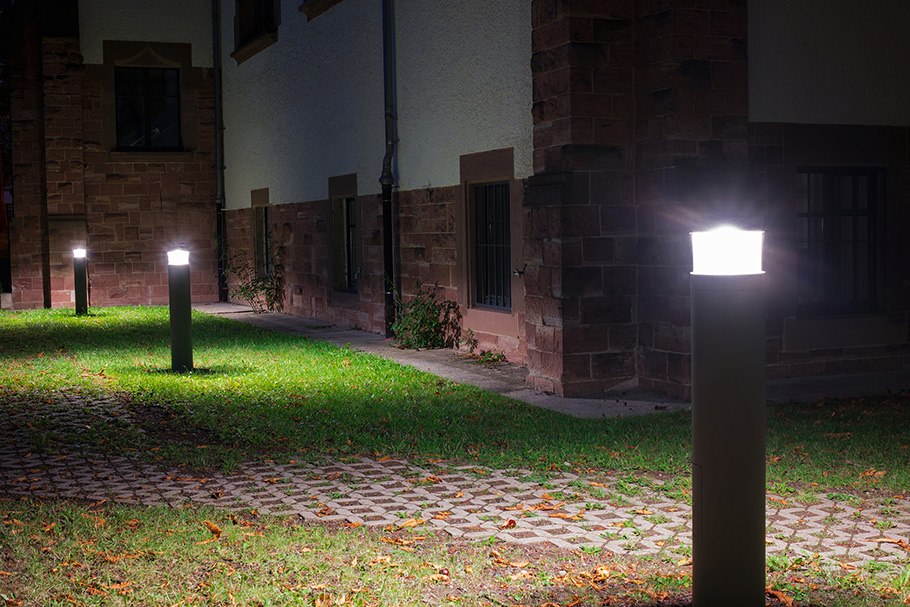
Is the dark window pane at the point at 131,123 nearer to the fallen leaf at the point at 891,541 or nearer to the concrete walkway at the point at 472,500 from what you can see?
the concrete walkway at the point at 472,500

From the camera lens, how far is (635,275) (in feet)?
28.1

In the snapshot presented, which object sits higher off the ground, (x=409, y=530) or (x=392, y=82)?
(x=392, y=82)

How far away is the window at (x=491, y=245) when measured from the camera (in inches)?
424

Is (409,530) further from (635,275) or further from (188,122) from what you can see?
(188,122)

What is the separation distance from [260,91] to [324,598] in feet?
53.4

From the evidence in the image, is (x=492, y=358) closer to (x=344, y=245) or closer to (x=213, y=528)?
(x=344, y=245)

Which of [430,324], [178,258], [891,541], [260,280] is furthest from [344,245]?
[891,541]

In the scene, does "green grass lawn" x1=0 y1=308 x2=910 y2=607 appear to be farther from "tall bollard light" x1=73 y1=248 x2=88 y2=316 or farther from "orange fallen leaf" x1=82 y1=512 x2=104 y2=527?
"tall bollard light" x1=73 y1=248 x2=88 y2=316

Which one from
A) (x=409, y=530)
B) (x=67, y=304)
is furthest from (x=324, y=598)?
(x=67, y=304)

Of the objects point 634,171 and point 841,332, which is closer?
point 634,171

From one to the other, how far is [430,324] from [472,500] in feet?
22.3

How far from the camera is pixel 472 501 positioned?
5160mm

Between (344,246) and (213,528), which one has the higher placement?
(344,246)

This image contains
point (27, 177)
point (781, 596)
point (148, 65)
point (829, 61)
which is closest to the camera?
point (781, 596)
